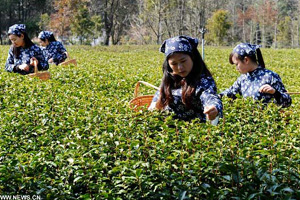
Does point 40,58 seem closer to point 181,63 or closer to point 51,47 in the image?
point 51,47

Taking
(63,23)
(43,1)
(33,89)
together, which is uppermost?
(43,1)

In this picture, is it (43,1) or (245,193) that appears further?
(43,1)

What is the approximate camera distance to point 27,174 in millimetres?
2176

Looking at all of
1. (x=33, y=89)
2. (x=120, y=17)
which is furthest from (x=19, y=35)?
(x=120, y=17)

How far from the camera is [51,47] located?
8375 millimetres

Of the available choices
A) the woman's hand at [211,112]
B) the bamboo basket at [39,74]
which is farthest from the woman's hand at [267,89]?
the bamboo basket at [39,74]

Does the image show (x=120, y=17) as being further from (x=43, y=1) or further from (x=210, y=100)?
(x=210, y=100)

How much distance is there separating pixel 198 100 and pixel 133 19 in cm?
4422

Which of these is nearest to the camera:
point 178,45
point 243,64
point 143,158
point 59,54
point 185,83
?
point 143,158

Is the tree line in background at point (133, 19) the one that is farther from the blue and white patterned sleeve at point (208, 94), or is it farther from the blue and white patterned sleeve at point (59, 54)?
the blue and white patterned sleeve at point (208, 94)

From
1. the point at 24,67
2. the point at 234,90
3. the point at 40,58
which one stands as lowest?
the point at 234,90

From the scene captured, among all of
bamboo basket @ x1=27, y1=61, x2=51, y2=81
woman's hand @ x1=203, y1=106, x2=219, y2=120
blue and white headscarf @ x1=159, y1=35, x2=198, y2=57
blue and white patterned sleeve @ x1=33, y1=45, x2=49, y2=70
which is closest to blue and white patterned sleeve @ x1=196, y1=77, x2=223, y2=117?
woman's hand @ x1=203, y1=106, x2=219, y2=120

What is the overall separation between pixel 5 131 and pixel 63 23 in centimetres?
3231

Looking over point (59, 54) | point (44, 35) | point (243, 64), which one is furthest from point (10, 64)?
point (243, 64)
